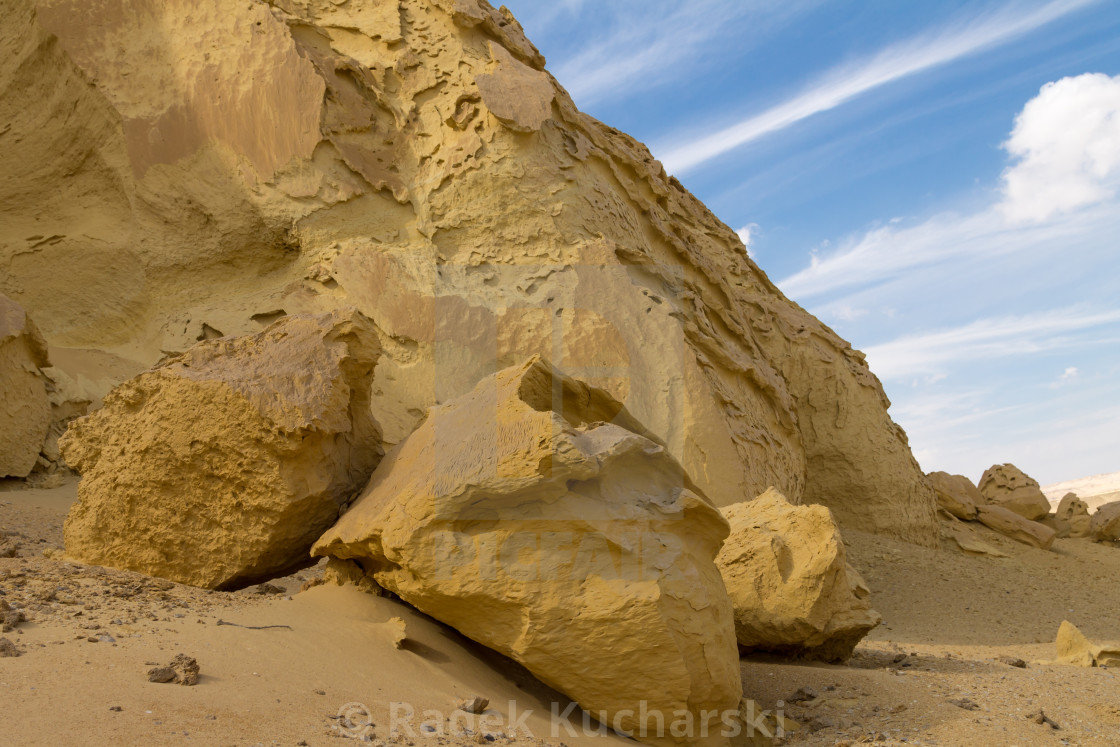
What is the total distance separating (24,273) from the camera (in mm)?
7980

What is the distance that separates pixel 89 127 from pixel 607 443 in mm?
A: 6964

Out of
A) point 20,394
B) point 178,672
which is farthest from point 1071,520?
point 20,394

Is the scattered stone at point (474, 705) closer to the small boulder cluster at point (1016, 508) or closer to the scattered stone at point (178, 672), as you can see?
the scattered stone at point (178, 672)

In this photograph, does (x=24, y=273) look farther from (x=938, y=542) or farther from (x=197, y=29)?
(x=938, y=542)

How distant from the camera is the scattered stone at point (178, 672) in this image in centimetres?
259

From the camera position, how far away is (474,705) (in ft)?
9.90

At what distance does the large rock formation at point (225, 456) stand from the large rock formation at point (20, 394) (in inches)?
114

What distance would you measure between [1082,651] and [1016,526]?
646cm

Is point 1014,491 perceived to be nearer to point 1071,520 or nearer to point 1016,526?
point 1071,520

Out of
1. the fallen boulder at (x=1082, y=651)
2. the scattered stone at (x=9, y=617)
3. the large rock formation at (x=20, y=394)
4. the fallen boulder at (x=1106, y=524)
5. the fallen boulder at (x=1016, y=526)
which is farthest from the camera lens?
the fallen boulder at (x=1106, y=524)

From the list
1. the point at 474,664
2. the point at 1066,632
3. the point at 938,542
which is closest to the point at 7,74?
the point at 474,664

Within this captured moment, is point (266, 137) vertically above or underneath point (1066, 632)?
above

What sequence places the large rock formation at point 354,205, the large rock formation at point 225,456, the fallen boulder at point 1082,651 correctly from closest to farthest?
1. the large rock formation at point 225,456
2. the fallen boulder at point 1082,651
3. the large rock formation at point 354,205

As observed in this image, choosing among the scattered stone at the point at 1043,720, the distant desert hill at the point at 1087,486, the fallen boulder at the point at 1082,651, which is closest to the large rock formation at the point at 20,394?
the scattered stone at the point at 1043,720
